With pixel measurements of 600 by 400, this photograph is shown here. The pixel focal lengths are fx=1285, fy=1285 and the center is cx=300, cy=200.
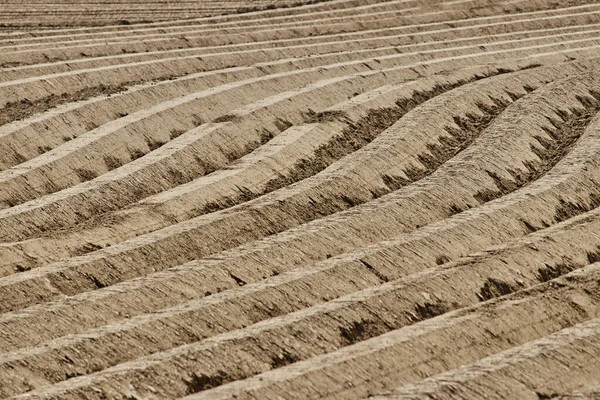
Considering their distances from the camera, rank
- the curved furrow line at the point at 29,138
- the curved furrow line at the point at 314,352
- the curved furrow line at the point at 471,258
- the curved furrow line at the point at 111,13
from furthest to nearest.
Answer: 1. the curved furrow line at the point at 111,13
2. the curved furrow line at the point at 29,138
3. the curved furrow line at the point at 471,258
4. the curved furrow line at the point at 314,352

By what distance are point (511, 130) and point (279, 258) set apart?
4.81 meters

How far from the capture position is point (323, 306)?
929 centimetres

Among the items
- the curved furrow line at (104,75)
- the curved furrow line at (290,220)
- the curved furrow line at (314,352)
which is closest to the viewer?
the curved furrow line at (314,352)

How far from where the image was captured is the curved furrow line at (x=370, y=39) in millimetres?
17844

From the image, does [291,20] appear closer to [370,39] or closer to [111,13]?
[370,39]

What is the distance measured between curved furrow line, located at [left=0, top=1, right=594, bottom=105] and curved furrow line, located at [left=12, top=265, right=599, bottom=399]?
8132mm

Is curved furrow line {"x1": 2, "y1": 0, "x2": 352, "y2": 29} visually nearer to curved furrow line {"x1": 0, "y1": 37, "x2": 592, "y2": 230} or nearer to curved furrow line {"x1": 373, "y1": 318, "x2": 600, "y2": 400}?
curved furrow line {"x1": 0, "y1": 37, "x2": 592, "y2": 230}

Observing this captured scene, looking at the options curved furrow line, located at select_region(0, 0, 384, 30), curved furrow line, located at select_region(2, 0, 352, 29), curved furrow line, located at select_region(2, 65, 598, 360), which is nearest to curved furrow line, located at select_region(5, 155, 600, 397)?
curved furrow line, located at select_region(2, 65, 598, 360)

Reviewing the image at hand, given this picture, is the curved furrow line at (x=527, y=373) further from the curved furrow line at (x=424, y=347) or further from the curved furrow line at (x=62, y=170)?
the curved furrow line at (x=62, y=170)

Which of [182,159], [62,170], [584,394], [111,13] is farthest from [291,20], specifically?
[584,394]

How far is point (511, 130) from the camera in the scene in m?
14.4

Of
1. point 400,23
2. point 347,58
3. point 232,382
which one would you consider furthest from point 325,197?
point 400,23

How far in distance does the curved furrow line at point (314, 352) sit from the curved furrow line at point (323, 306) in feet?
0.13

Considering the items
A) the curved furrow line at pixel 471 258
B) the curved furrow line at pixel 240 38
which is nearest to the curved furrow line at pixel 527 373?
the curved furrow line at pixel 471 258
